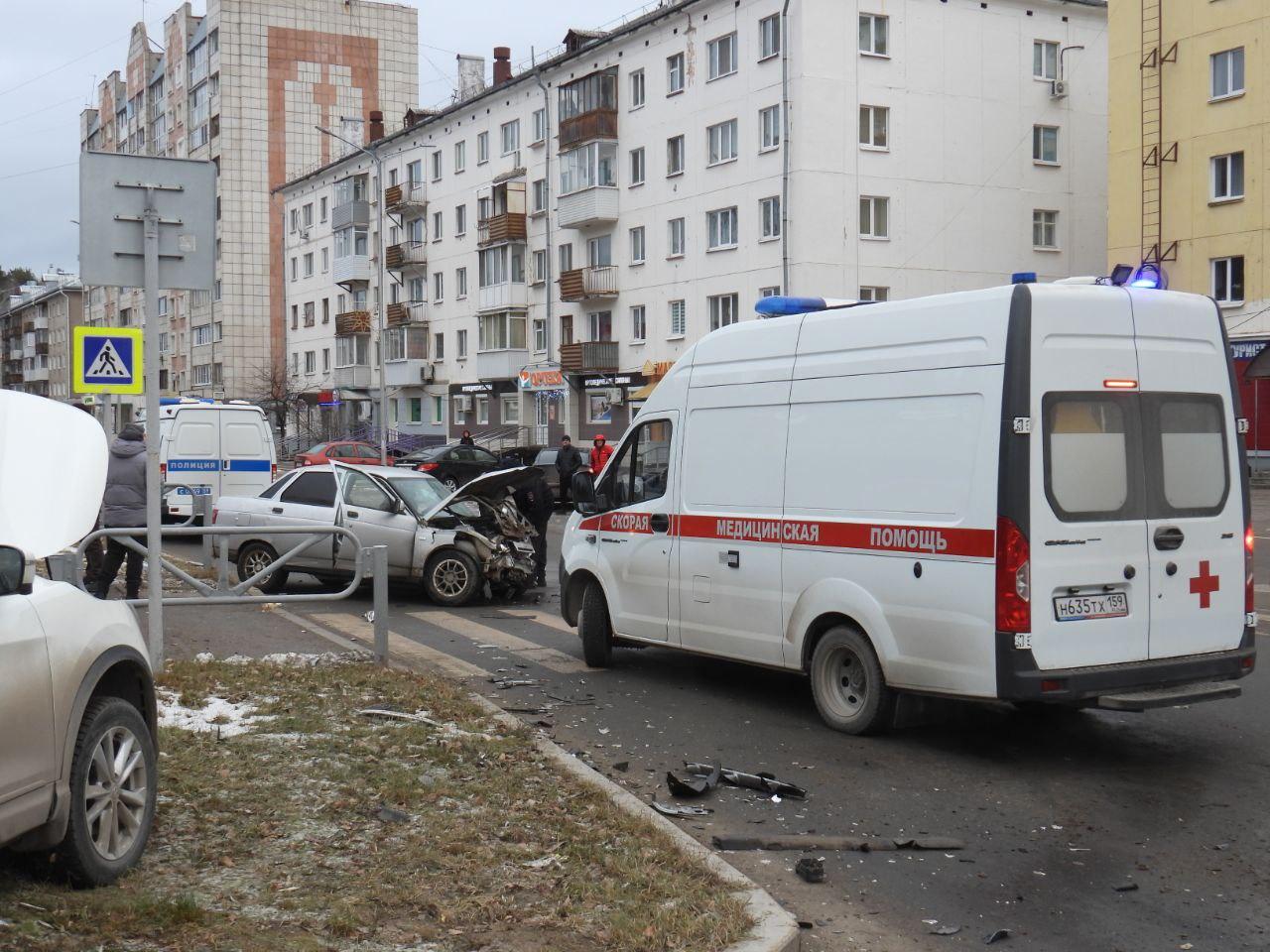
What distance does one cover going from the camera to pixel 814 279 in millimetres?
39906

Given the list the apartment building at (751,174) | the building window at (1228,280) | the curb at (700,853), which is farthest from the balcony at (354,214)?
the curb at (700,853)

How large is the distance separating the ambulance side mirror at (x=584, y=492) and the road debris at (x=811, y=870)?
508 centimetres

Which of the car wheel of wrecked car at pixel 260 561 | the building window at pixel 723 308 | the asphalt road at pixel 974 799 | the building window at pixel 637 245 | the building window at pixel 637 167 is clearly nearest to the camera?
the asphalt road at pixel 974 799

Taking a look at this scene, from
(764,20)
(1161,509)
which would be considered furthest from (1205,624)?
(764,20)

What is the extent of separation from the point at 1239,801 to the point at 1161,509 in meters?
1.60

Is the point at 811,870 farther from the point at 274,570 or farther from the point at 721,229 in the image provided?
the point at 721,229

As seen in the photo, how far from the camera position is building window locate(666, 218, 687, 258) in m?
45.5

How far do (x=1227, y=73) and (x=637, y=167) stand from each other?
20076mm

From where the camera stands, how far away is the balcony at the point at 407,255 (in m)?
64.6

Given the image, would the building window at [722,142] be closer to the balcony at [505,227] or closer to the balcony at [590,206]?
the balcony at [590,206]

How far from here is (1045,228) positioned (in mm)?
44312

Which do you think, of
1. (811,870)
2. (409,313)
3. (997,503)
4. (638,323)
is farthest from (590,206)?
(811,870)

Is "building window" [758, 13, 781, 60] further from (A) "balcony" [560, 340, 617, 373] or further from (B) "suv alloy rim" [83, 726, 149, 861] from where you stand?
(B) "suv alloy rim" [83, 726, 149, 861]

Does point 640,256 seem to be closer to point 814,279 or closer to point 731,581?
point 814,279
